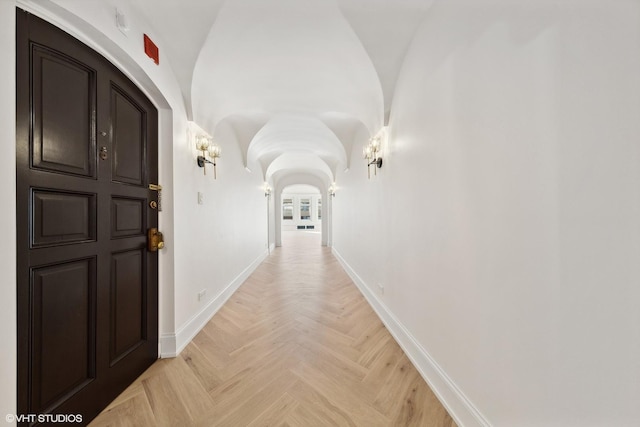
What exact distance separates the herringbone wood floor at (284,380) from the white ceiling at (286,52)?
2.52 meters

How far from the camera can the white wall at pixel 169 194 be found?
1.05 m

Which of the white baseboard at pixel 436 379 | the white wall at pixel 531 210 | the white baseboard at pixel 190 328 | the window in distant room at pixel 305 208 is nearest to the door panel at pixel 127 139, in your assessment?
the white baseboard at pixel 190 328

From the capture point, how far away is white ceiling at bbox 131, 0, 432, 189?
1.91m

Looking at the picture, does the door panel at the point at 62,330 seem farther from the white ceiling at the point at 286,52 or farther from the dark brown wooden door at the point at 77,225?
the white ceiling at the point at 286,52

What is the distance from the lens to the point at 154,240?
6.75ft

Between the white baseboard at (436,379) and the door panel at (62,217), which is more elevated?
the door panel at (62,217)

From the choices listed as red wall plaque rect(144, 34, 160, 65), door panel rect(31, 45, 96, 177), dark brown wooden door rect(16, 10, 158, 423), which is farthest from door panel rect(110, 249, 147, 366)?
red wall plaque rect(144, 34, 160, 65)

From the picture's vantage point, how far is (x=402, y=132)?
7.61 feet

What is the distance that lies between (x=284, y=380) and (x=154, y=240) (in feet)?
5.41

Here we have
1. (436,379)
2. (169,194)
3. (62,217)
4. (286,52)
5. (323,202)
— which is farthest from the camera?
(323,202)

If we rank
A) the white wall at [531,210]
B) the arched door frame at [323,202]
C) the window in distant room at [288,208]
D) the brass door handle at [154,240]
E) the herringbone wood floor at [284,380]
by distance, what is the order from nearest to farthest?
the white wall at [531,210]
the herringbone wood floor at [284,380]
the brass door handle at [154,240]
the arched door frame at [323,202]
the window in distant room at [288,208]

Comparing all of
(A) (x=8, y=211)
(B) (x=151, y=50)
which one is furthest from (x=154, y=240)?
(B) (x=151, y=50)

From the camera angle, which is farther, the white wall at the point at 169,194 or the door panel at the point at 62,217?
the door panel at the point at 62,217

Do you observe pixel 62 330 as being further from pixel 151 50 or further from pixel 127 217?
pixel 151 50
